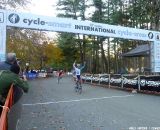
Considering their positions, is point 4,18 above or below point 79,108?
above

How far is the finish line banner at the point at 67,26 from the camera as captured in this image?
1953 centimetres

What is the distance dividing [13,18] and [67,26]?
3.45 meters

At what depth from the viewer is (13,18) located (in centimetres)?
1920

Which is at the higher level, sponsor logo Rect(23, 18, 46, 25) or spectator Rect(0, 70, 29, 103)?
sponsor logo Rect(23, 18, 46, 25)

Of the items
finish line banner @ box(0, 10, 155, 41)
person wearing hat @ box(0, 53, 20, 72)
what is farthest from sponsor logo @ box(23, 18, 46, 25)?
person wearing hat @ box(0, 53, 20, 72)

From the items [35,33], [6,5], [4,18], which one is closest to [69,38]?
[35,33]

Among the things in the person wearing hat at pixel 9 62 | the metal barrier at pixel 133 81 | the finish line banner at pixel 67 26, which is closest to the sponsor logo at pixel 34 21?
the finish line banner at pixel 67 26

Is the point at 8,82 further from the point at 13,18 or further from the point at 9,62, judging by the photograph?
the point at 13,18

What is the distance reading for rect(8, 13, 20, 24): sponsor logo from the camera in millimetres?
19041

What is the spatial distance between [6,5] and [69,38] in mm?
39889

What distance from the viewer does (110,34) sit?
23562 millimetres

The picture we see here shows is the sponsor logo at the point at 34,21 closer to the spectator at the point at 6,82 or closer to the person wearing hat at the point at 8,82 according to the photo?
the person wearing hat at the point at 8,82

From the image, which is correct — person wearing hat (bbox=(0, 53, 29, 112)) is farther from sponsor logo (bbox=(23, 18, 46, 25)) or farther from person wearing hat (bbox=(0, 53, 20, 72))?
sponsor logo (bbox=(23, 18, 46, 25))

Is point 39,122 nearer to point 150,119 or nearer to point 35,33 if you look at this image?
point 150,119
